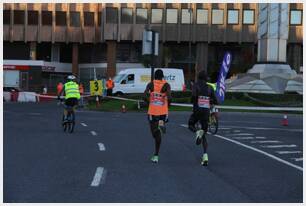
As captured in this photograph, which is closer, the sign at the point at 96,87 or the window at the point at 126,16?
the sign at the point at 96,87

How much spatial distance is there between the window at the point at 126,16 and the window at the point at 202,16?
23.7 feet

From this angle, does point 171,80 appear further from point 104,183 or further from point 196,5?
point 104,183

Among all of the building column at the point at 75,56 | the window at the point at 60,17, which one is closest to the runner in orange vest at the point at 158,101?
the window at the point at 60,17

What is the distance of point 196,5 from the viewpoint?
6688 centimetres

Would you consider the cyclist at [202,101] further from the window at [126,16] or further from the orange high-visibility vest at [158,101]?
the window at [126,16]

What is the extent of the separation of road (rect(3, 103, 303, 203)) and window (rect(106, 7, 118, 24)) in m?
51.0

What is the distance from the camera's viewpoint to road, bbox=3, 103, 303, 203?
7840 mm

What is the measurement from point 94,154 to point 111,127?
27.3 ft

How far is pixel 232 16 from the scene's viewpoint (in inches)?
2635

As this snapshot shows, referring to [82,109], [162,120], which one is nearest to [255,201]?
[162,120]

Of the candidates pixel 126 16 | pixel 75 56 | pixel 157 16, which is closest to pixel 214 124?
pixel 157 16

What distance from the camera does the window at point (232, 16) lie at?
66.9m

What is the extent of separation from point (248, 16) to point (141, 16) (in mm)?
11479

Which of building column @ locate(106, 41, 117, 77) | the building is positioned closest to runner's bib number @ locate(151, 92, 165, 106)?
the building
